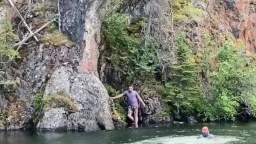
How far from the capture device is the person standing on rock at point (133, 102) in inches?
1236

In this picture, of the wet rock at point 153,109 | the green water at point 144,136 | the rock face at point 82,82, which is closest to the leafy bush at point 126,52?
the wet rock at point 153,109

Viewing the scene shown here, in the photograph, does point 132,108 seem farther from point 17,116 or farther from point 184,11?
point 184,11

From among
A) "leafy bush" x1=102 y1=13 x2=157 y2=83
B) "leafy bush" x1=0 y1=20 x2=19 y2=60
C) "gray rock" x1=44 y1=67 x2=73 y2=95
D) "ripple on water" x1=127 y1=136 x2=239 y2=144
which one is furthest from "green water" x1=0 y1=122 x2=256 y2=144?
"leafy bush" x1=102 y1=13 x2=157 y2=83

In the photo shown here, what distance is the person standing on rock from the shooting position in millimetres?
31391

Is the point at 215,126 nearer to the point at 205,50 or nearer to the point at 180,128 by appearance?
the point at 180,128

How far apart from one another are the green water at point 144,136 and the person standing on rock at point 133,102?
1.71 meters

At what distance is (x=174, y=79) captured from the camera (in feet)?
111

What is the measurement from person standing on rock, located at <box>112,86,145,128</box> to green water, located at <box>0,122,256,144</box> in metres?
1.71

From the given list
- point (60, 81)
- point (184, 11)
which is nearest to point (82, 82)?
point (60, 81)

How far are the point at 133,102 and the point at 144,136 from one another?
4822 millimetres

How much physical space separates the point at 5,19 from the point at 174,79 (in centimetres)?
→ 870

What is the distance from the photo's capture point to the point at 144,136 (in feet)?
88.2

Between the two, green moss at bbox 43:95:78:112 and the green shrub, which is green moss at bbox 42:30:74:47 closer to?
green moss at bbox 43:95:78:112

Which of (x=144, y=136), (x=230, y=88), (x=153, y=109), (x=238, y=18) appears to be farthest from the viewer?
(x=238, y=18)
